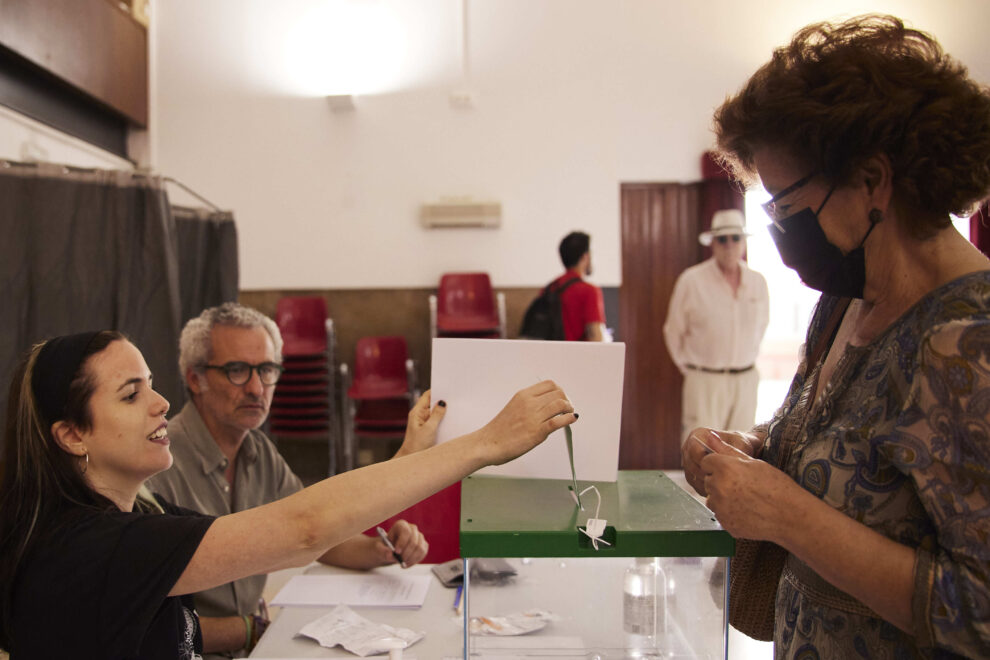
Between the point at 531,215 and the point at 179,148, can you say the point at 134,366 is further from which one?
the point at 179,148

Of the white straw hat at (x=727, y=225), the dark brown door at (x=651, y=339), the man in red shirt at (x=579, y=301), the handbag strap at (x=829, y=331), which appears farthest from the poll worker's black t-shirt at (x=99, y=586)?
the dark brown door at (x=651, y=339)

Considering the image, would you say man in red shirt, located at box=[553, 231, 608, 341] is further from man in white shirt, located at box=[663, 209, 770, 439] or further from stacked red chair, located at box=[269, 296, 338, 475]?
stacked red chair, located at box=[269, 296, 338, 475]

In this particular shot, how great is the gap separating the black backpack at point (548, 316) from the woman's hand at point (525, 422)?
3077mm

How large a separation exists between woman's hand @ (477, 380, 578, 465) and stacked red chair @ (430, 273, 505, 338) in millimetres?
3978

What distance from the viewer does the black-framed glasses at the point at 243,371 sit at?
206cm

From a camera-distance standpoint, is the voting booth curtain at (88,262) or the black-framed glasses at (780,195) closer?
the black-framed glasses at (780,195)

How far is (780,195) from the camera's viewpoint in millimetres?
1012

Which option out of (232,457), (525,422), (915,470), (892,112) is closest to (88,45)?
(232,457)

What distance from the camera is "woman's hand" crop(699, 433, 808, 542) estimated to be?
2.93 ft

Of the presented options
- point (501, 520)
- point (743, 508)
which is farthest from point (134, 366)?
point (743, 508)

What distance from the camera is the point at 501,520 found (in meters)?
1.06

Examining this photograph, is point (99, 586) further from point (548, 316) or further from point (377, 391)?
point (377, 391)

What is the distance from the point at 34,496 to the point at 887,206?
4.57 feet

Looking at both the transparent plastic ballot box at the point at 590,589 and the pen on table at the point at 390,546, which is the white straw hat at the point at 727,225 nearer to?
the pen on table at the point at 390,546
